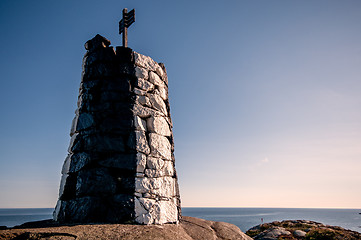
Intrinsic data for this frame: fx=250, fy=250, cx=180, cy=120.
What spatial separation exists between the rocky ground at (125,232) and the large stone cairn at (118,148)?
12.8 inches

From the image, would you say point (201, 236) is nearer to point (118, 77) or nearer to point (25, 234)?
point (25, 234)

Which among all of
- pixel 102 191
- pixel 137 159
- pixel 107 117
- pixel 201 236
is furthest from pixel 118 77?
pixel 201 236

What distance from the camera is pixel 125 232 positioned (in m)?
3.52

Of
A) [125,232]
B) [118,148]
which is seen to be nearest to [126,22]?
[118,148]

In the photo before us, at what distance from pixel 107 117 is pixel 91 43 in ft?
5.89

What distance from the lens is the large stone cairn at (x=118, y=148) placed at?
4.26 meters

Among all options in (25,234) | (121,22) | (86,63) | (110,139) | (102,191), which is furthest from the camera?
(121,22)

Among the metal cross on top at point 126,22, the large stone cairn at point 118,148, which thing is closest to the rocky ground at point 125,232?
the large stone cairn at point 118,148

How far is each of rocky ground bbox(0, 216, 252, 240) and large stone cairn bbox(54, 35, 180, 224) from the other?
32 centimetres

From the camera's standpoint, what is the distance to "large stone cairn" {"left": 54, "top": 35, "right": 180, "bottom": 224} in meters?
4.26

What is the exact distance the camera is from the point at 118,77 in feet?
16.3

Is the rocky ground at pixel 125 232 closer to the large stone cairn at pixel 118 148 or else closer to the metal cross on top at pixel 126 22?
the large stone cairn at pixel 118 148

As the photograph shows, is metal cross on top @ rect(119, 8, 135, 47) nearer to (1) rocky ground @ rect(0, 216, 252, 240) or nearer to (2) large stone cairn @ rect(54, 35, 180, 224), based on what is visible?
(2) large stone cairn @ rect(54, 35, 180, 224)

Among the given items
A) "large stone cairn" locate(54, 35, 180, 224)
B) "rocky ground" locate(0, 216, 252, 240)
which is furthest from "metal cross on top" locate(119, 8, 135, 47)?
"rocky ground" locate(0, 216, 252, 240)
